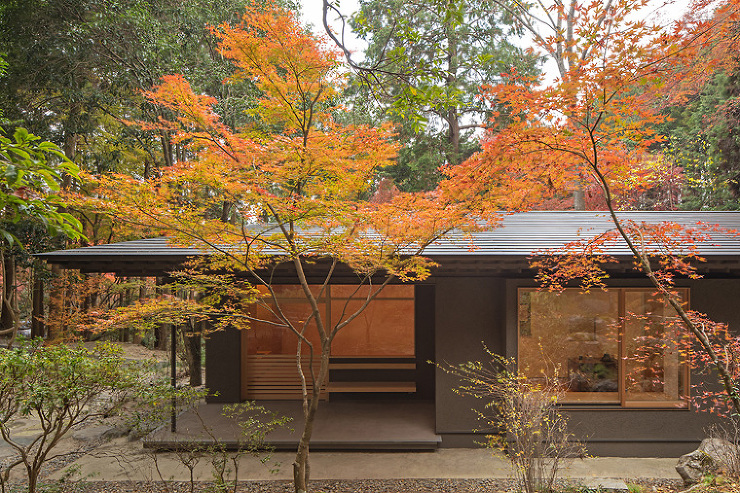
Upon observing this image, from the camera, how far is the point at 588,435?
→ 5.38 m

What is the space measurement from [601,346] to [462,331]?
6.21 ft

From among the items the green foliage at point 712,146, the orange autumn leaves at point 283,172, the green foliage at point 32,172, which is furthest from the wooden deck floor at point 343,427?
the green foliage at point 712,146

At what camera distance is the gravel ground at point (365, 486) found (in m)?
4.42

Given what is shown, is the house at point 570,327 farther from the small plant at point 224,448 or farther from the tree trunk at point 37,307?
the tree trunk at point 37,307

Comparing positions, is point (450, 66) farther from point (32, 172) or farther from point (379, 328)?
point (32, 172)

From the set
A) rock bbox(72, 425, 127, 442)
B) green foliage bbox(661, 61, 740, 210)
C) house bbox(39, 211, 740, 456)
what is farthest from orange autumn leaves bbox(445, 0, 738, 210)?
green foliage bbox(661, 61, 740, 210)

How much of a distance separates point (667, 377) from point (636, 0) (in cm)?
475

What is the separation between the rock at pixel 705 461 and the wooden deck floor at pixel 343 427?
2.71 metres

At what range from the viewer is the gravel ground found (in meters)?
4.42

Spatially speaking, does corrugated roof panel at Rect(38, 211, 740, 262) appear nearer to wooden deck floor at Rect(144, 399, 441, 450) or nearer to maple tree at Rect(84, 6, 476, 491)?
maple tree at Rect(84, 6, 476, 491)

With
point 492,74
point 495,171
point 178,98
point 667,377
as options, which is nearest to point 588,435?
point 667,377

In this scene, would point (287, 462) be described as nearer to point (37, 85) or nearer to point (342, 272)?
point (342, 272)

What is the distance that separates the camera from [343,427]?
19.5 feet

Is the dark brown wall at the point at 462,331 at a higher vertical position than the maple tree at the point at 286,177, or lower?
lower
